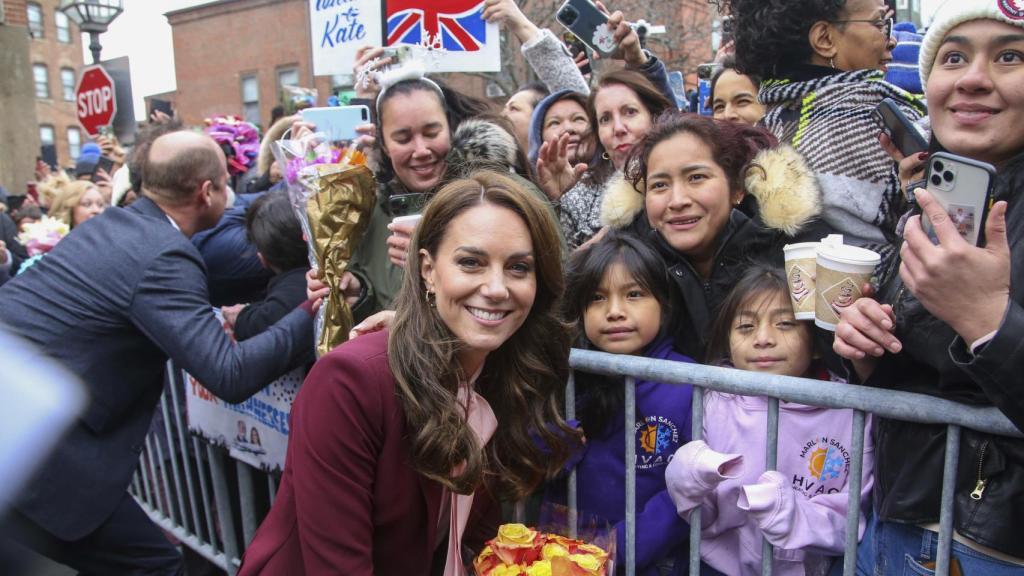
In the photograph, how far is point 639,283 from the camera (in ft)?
8.13

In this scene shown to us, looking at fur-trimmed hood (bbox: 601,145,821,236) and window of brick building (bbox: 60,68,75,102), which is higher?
window of brick building (bbox: 60,68,75,102)

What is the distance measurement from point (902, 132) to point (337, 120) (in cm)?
205

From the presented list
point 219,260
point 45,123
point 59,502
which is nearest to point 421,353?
point 59,502

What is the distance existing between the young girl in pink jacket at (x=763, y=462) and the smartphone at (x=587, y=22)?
2.19 m

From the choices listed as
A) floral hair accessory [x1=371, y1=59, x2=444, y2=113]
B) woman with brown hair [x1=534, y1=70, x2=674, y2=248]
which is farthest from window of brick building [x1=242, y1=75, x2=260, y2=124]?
floral hair accessory [x1=371, y1=59, x2=444, y2=113]

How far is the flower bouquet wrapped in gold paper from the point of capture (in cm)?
266

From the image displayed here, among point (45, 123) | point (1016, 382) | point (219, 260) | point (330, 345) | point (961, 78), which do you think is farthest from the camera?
point (45, 123)

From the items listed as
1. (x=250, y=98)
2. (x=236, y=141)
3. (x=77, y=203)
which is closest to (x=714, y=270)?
(x=236, y=141)

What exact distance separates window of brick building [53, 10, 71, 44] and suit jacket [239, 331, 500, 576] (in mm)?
48152

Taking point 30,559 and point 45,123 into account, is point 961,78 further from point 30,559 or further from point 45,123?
point 45,123

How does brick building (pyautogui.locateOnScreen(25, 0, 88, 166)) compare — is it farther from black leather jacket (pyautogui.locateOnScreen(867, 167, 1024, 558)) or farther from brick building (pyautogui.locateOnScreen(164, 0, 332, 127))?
black leather jacket (pyautogui.locateOnScreen(867, 167, 1024, 558))

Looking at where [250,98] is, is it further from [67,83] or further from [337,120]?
[337,120]

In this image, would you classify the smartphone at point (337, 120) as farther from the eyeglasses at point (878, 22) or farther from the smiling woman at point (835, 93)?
the eyeglasses at point (878, 22)

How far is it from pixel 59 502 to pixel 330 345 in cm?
123
